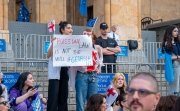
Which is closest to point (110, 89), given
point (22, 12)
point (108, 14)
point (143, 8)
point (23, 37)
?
point (23, 37)

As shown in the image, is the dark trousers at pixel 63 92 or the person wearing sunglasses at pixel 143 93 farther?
the dark trousers at pixel 63 92

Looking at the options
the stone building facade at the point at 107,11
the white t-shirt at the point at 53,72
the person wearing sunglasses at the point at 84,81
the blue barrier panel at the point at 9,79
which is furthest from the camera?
the stone building facade at the point at 107,11

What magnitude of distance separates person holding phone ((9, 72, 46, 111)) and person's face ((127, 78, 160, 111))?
217 inches

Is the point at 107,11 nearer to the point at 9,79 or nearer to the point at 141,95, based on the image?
the point at 9,79

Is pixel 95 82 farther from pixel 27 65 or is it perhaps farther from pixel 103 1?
pixel 103 1

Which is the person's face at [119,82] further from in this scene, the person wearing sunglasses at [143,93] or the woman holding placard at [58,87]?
the person wearing sunglasses at [143,93]

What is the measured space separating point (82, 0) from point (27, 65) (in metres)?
7.38

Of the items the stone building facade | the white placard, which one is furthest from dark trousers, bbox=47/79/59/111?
the stone building facade

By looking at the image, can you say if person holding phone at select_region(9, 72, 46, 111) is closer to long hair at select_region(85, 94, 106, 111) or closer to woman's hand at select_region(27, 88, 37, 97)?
woman's hand at select_region(27, 88, 37, 97)

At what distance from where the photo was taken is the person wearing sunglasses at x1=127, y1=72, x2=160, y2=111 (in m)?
4.22

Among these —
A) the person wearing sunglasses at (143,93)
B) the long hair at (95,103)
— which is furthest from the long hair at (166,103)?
the long hair at (95,103)

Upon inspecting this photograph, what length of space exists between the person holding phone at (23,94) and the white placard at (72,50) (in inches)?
39.6

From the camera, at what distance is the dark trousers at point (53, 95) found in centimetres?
1034

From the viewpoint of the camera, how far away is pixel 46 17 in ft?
78.3
